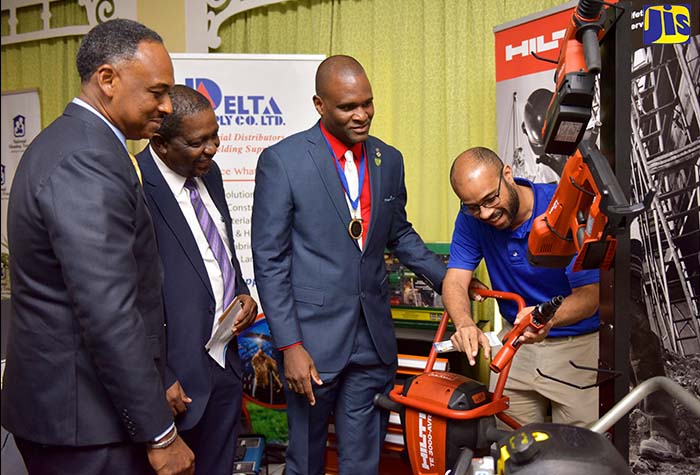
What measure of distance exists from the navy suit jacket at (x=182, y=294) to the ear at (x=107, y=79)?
484mm

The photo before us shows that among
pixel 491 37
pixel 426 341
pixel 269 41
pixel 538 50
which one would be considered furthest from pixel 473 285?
pixel 269 41

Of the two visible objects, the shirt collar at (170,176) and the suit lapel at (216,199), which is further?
the suit lapel at (216,199)

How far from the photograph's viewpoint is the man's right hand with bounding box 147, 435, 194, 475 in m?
1.33

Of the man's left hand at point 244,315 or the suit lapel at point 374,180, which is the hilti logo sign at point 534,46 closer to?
the suit lapel at point 374,180

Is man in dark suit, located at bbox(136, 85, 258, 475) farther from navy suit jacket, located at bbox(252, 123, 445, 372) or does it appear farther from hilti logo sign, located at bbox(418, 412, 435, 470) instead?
hilti logo sign, located at bbox(418, 412, 435, 470)

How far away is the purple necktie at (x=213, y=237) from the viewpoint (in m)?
1.90

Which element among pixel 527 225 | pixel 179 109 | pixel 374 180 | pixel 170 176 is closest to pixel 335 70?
pixel 374 180

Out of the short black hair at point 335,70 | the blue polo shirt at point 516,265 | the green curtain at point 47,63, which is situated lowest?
the blue polo shirt at point 516,265

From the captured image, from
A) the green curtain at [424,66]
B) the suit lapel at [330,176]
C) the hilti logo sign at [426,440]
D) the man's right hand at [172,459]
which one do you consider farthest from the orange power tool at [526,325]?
the green curtain at [424,66]

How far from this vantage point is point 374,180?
6.76ft

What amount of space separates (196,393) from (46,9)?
3.47 meters

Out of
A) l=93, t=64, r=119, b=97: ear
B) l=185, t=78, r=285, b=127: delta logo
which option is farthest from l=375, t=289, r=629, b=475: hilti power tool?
l=185, t=78, r=285, b=127: delta logo

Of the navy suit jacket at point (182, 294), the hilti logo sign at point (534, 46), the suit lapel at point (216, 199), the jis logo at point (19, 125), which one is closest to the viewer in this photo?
the navy suit jacket at point (182, 294)

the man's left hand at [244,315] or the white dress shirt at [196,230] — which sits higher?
the white dress shirt at [196,230]
